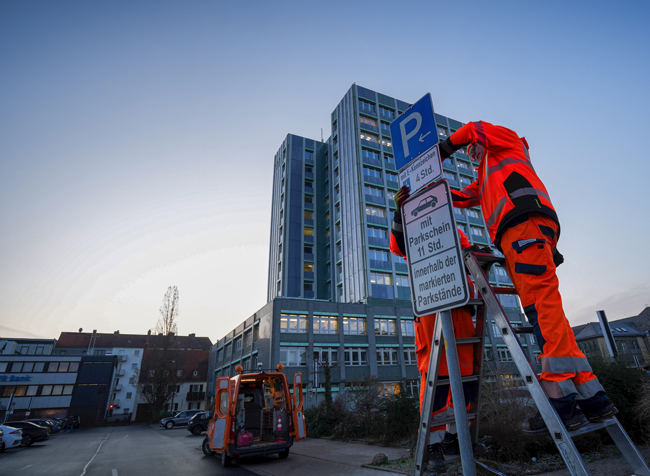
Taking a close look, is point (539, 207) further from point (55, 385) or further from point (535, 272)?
point (55, 385)

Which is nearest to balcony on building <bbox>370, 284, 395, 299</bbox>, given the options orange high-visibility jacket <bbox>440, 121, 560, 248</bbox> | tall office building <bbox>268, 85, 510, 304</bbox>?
tall office building <bbox>268, 85, 510, 304</bbox>

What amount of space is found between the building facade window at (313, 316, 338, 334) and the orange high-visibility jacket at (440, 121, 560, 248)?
35.1 metres

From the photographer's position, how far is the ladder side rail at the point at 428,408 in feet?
7.69

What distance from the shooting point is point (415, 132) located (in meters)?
3.24

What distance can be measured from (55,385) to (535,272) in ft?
218

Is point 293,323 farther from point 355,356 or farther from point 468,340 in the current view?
point 468,340

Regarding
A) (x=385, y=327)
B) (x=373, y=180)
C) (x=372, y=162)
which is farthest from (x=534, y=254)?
(x=372, y=162)

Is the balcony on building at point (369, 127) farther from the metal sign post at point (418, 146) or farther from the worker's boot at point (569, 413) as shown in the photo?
the worker's boot at point (569, 413)

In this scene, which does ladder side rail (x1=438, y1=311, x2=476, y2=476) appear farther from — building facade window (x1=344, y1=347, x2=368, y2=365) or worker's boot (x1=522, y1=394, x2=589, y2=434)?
building facade window (x1=344, y1=347, x2=368, y2=365)

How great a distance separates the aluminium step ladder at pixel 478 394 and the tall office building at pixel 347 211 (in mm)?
37875

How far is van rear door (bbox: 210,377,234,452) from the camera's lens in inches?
344

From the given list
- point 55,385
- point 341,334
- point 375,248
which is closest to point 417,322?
point 341,334

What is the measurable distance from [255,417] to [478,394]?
9992 mm

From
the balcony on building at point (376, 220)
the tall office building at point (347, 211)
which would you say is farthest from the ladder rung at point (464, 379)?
the balcony on building at point (376, 220)
